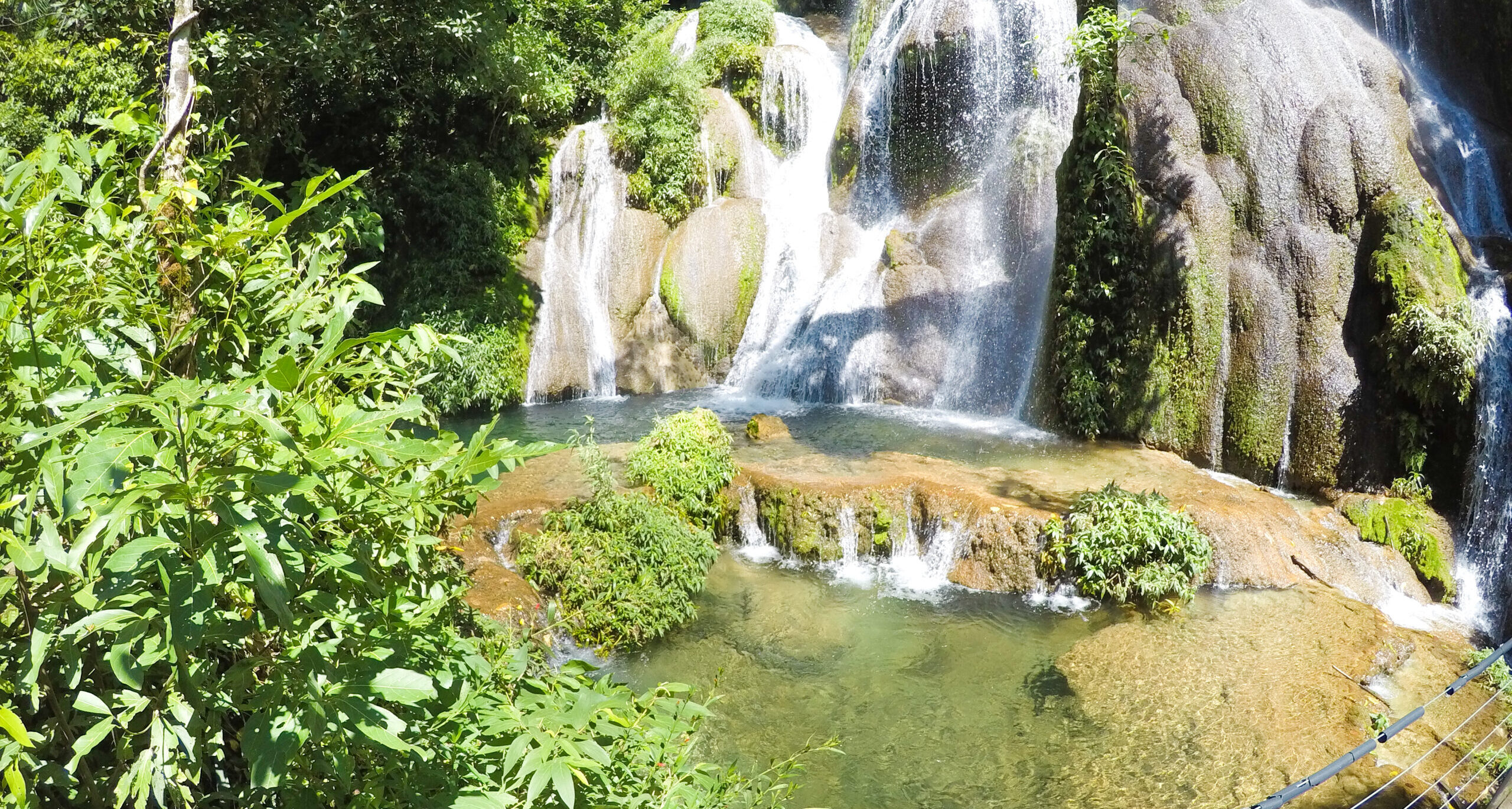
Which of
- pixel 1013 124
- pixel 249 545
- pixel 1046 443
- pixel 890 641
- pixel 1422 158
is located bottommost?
pixel 890 641

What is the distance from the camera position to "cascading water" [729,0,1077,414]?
560 inches

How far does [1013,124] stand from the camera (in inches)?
637

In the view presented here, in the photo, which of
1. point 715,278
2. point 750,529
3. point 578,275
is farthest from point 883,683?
point 578,275

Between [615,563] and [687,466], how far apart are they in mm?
1817

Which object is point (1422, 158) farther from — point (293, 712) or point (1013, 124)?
point (293, 712)

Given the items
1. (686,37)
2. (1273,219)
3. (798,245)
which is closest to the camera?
(1273,219)

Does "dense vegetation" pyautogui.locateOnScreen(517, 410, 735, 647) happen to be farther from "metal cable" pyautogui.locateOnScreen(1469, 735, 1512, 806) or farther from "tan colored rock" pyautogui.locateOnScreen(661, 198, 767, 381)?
"tan colored rock" pyautogui.locateOnScreen(661, 198, 767, 381)

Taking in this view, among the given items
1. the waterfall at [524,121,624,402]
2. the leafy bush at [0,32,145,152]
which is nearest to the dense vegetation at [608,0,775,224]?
the waterfall at [524,121,624,402]

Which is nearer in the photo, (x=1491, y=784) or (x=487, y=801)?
(x=487, y=801)

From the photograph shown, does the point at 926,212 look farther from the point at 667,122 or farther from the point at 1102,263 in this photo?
the point at 1102,263

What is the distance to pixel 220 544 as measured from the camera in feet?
3.74

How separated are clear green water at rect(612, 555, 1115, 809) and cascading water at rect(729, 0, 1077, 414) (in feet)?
19.8

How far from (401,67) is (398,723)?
1568 cm

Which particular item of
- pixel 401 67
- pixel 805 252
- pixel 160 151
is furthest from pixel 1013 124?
pixel 160 151
